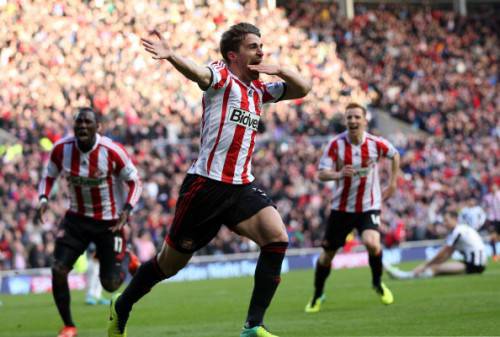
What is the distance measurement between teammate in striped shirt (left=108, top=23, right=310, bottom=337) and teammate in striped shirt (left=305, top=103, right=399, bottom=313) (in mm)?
5110

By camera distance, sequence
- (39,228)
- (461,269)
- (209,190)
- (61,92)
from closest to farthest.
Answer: (209,190)
(461,269)
(39,228)
(61,92)

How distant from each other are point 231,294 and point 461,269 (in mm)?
4956

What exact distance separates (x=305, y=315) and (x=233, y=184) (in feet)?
15.2

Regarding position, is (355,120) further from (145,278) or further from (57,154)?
(145,278)

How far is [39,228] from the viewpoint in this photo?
25.3 meters

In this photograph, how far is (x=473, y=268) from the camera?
20.0m

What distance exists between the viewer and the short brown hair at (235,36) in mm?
8352

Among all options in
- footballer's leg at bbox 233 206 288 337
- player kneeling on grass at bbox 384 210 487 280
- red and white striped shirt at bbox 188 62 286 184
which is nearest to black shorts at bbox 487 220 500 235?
player kneeling on grass at bbox 384 210 487 280

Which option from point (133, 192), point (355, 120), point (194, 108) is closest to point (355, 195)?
point (355, 120)

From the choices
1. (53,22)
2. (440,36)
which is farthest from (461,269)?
(440,36)

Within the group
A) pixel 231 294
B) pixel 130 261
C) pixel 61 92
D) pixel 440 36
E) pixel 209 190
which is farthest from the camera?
pixel 440 36

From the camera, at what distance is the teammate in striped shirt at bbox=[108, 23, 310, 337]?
8266mm

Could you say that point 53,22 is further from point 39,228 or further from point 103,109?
point 39,228

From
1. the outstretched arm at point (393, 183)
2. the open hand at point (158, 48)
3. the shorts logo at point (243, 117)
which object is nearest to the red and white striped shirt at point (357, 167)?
the outstretched arm at point (393, 183)
